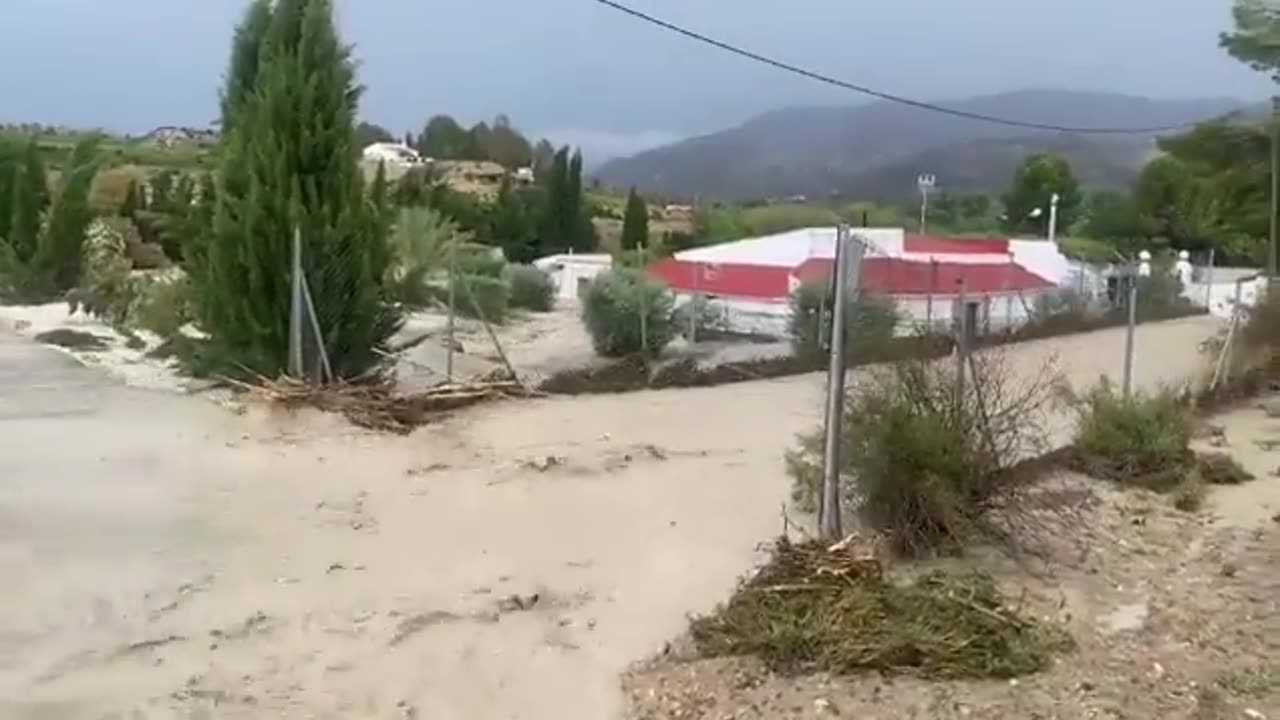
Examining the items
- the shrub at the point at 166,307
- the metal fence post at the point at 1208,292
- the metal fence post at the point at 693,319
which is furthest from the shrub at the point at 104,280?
the metal fence post at the point at 1208,292

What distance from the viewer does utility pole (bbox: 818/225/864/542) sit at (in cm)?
774

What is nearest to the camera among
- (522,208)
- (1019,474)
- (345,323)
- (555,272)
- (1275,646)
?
(1275,646)

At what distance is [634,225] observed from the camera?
63.4 meters

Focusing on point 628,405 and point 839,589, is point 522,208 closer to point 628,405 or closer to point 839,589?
point 628,405

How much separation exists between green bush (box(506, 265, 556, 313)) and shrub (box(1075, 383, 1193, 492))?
88.7 ft

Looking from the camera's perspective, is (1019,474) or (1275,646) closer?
(1275,646)

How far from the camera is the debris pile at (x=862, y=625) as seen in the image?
683cm

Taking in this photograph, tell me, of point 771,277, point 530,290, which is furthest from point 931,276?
point 530,290

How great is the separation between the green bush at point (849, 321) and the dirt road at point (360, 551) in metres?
1.33

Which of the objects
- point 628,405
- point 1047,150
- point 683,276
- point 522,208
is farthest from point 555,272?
point 628,405

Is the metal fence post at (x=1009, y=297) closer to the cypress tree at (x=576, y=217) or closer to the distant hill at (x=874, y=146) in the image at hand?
the distant hill at (x=874, y=146)

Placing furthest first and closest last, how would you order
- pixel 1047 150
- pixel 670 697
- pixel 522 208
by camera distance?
pixel 522 208
pixel 1047 150
pixel 670 697

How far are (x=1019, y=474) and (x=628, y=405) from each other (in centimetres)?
749

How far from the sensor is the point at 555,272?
4681 cm
